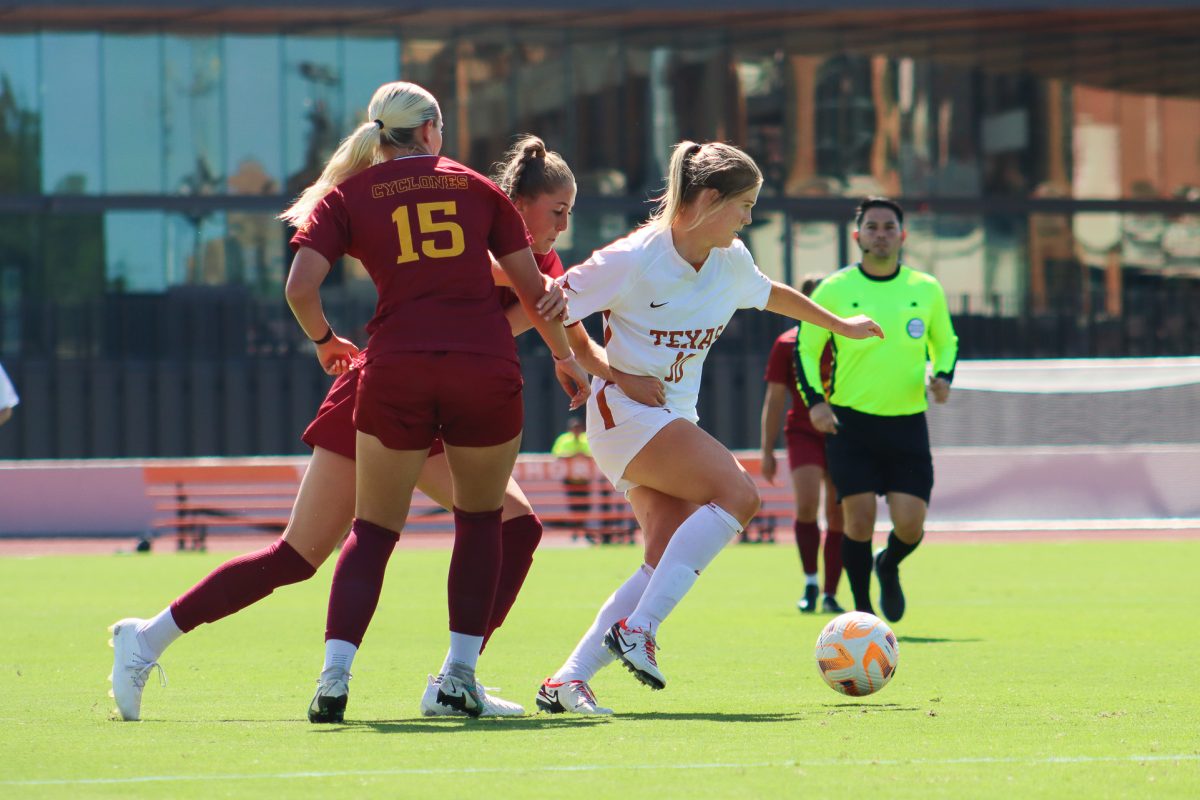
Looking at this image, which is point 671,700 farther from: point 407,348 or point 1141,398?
point 1141,398

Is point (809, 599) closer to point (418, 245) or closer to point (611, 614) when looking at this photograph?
point (611, 614)

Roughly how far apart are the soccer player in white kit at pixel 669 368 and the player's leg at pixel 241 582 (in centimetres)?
89

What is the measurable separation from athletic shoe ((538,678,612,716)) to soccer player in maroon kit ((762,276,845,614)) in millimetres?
5208

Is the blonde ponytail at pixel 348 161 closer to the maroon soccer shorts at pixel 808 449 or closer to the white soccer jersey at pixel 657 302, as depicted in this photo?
the white soccer jersey at pixel 657 302

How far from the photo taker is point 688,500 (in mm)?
6457

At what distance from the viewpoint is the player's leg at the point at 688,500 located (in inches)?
244

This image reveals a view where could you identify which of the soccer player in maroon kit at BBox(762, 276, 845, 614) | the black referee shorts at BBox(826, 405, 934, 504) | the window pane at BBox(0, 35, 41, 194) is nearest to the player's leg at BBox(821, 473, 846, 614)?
the soccer player in maroon kit at BBox(762, 276, 845, 614)

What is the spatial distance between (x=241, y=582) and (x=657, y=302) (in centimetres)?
→ 166

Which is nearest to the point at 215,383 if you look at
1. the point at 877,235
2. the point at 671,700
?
the point at 877,235

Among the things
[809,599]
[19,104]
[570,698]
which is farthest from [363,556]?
[19,104]

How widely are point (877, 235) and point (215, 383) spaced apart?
74.9 feet

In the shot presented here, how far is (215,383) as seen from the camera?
103 feet

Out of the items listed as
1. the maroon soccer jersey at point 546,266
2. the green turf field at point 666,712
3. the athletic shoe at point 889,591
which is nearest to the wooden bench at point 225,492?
the green turf field at point 666,712

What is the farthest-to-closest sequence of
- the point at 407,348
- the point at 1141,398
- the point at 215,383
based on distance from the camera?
the point at 215,383, the point at 1141,398, the point at 407,348
